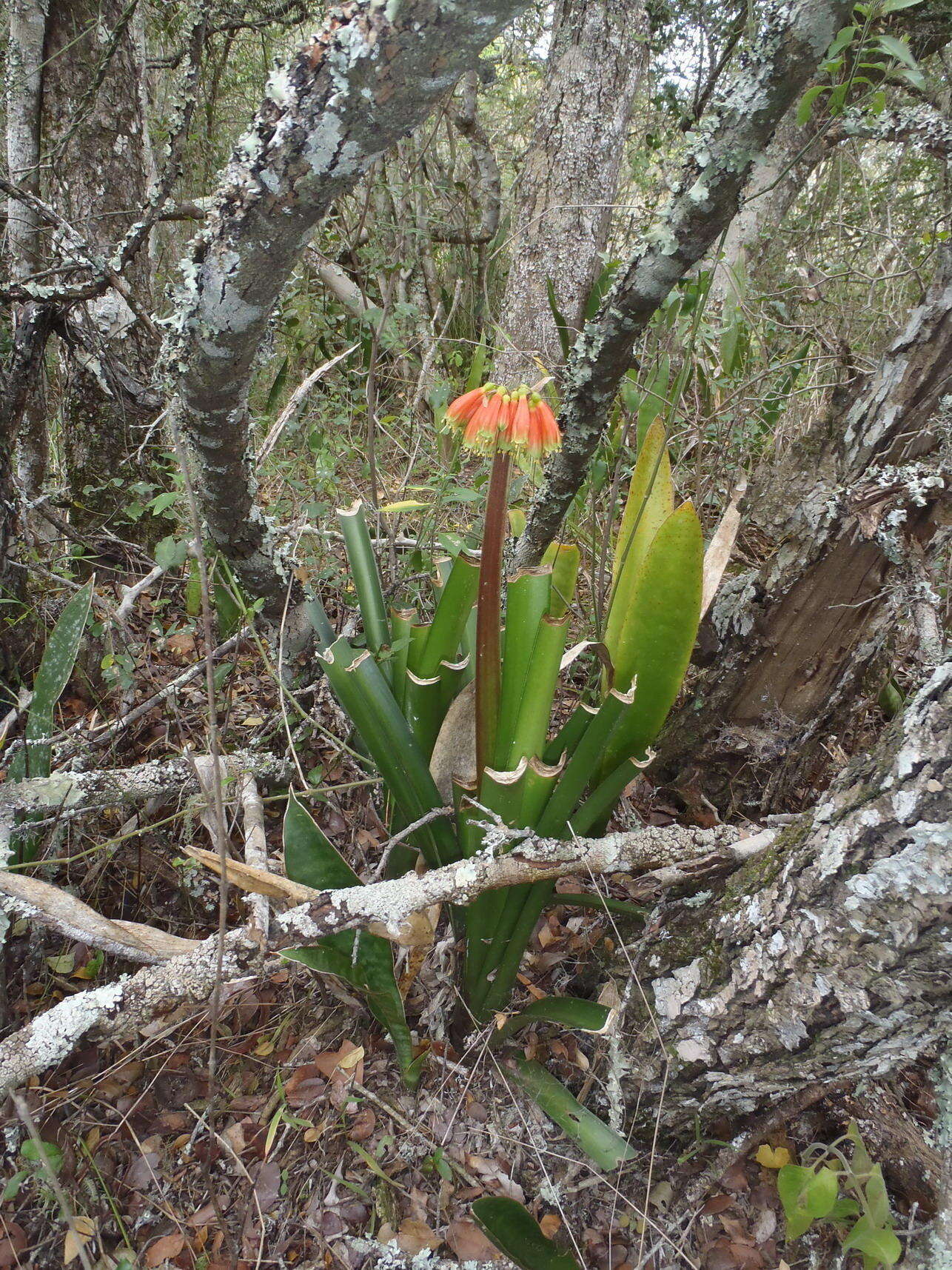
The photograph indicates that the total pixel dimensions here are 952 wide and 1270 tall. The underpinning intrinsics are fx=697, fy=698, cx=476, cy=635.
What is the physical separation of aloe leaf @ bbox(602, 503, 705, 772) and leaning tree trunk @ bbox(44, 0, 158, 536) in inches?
57.7

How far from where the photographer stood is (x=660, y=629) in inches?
44.1

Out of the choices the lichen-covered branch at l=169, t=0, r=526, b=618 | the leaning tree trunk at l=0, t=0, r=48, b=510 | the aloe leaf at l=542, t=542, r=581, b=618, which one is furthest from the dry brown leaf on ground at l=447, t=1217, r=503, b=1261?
the leaning tree trunk at l=0, t=0, r=48, b=510

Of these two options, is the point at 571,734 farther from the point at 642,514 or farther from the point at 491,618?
the point at 642,514

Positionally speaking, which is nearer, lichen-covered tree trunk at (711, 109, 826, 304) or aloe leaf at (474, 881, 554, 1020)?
aloe leaf at (474, 881, 554, 1020)

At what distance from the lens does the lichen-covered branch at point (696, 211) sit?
1.00 metres

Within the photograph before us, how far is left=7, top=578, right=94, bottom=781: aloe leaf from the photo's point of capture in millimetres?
1326

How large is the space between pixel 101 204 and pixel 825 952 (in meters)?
2.64

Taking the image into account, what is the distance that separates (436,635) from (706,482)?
143 centimetres

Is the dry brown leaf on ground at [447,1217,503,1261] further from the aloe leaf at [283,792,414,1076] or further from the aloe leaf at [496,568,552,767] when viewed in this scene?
the aloe leaf at [496,568,552,767]

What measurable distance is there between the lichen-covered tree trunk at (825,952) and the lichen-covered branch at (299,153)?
0.95m

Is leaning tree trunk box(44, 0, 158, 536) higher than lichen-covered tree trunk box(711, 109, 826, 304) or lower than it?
lower

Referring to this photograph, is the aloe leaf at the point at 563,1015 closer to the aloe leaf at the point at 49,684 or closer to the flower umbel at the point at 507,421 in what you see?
the flower umbel at the point at 507,421

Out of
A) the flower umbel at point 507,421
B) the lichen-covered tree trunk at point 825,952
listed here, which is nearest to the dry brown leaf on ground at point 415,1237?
the lichen-covered tree trunk at point 825,952

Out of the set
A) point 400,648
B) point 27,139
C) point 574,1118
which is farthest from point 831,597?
point 27,139
